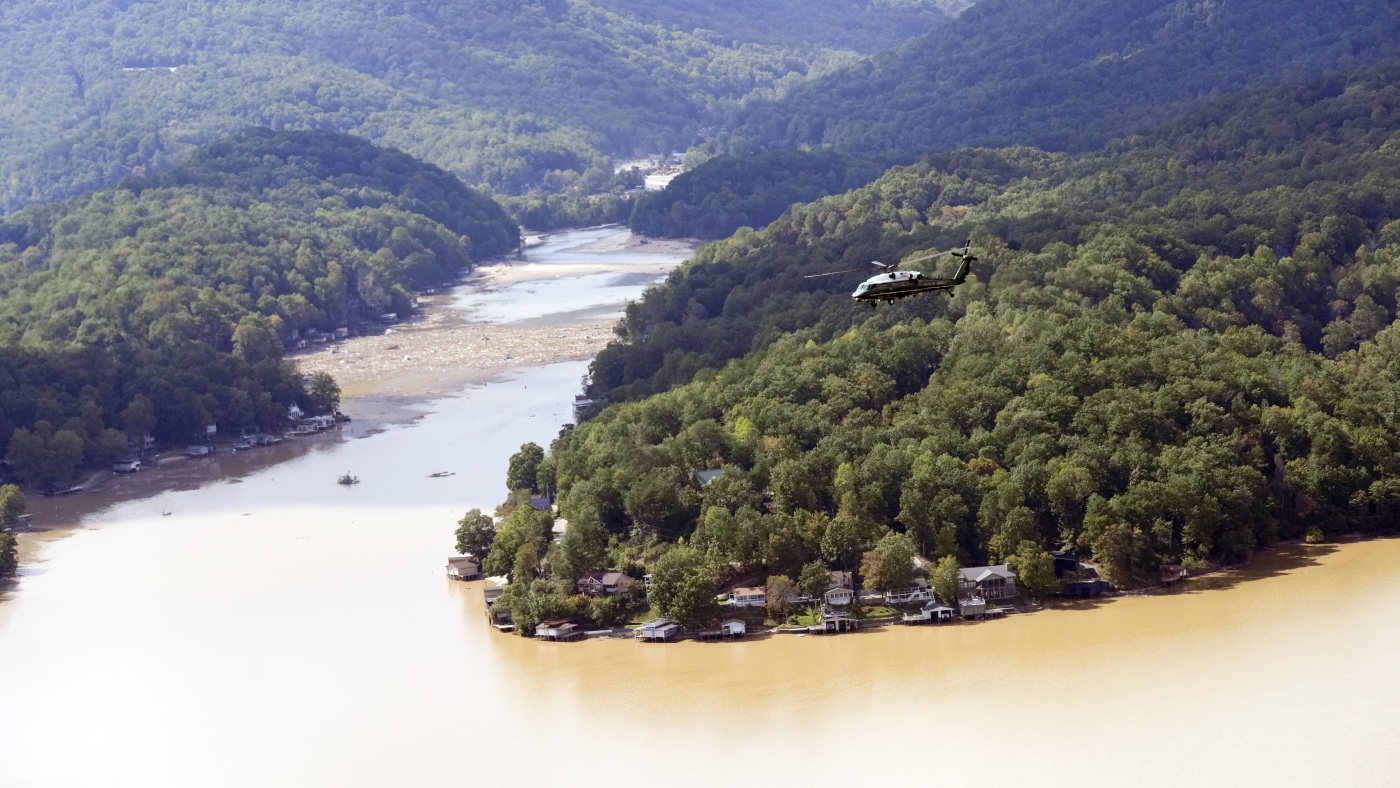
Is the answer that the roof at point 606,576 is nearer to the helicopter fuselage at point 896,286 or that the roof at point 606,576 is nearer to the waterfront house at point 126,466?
the helicopter fuselage at point 896,286

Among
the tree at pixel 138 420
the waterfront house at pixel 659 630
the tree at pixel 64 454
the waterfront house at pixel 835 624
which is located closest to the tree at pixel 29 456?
the tree at pixel 64 454

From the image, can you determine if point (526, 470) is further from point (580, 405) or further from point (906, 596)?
point (906, 596)

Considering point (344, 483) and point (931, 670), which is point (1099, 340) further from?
point (344, 483)

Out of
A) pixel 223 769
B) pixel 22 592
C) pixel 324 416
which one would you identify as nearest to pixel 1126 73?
pixel 324 416

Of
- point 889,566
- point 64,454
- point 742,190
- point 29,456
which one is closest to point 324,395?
point 64,454

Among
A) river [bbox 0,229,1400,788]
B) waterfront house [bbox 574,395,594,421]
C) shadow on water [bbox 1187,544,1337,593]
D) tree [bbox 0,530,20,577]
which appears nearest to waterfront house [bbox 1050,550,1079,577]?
river [bbox 0,229,1400,788]

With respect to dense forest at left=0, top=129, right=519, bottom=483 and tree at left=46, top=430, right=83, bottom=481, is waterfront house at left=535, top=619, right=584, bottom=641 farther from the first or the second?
dense forest at left=0, top=129, right=519, bottom=483
